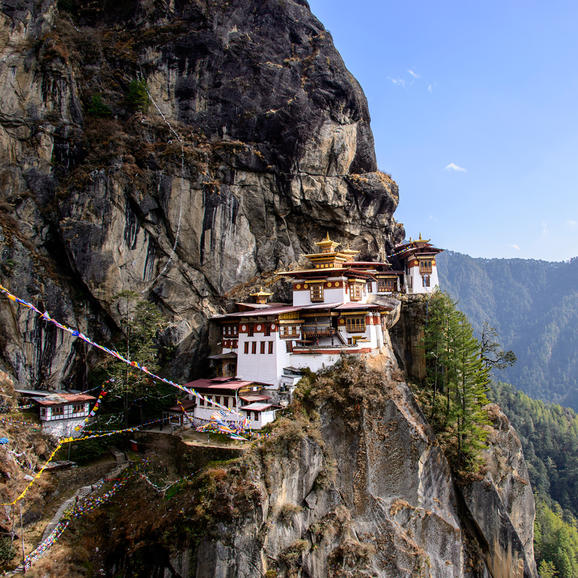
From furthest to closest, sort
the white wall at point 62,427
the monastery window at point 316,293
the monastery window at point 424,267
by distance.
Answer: the monastery window at point 424,267 < the monastery window at point 316,293 < the white wall at point 62,427

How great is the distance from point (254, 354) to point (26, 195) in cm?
2129

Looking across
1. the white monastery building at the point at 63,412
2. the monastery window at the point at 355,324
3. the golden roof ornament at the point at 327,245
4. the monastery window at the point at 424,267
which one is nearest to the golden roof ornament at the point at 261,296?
the golden roof ornament at the point at 327,245

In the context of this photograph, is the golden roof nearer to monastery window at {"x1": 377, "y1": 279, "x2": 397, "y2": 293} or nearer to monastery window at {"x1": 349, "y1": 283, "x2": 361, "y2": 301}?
monastery window at {"x1": 349, "y1": 283, "x2": 361, "y2": 301}

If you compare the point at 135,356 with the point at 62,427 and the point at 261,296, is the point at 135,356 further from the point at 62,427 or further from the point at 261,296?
the point at 261,296

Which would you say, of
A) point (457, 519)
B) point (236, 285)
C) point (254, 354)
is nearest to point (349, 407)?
point (254, 354)

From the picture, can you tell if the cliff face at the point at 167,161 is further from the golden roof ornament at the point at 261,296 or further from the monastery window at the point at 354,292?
the monastery window at the point at 354,292

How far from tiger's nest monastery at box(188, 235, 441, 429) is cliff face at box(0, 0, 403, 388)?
4.18 metres

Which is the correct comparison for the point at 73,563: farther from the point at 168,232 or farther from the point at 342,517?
the point at 168,232

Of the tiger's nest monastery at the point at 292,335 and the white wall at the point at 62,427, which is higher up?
the tiger's nest monastery at the point at 292,335

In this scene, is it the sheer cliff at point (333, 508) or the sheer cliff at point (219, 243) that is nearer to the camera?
the sheer cliff at point (333, 508)

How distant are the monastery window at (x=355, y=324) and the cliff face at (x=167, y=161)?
1018 cm

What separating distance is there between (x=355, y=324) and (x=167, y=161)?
20.8 m

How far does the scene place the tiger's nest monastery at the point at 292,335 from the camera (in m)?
28.9

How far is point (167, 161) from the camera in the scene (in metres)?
36.6
